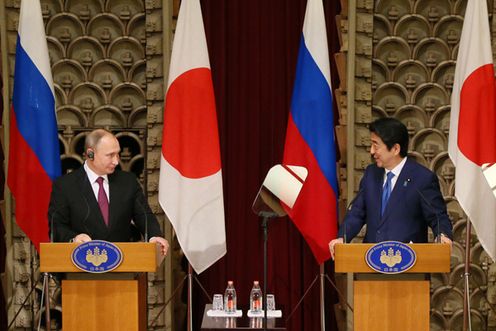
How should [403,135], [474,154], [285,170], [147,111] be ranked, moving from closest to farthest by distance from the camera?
[285,170] < [403,135] < [474,154] < [147,111]

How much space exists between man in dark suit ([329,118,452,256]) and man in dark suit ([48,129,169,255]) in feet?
4.00

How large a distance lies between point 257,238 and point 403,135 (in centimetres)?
191

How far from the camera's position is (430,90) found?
5.91 metres

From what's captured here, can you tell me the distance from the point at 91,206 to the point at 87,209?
0.10ft

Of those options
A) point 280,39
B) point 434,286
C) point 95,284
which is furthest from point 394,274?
point 280,39

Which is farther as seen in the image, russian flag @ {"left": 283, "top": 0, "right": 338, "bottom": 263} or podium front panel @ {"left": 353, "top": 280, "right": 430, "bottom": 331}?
russian flag @ {"left": 283, "top": 0, "right": 338, "bottom": 263}

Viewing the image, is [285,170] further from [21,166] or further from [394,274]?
[21,166]

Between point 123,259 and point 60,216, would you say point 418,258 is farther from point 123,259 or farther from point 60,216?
point 60,216

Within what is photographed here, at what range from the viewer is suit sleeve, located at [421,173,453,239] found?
4234mm

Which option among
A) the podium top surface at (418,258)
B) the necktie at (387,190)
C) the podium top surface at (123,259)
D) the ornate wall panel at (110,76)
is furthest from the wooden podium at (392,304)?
the ornate wall panel at (110,76)

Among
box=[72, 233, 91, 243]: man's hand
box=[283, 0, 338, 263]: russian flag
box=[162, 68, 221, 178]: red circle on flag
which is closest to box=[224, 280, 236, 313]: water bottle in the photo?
box=[283, 0, 338, 263]: russian flag

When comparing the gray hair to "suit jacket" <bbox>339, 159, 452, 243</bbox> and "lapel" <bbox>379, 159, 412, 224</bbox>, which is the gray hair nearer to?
"suit jacket" <bbox>339, 159, 452, 243</bbox>

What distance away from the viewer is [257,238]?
5.92 metres

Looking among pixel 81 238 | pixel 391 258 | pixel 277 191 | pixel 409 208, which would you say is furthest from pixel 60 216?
pixel 409 208
